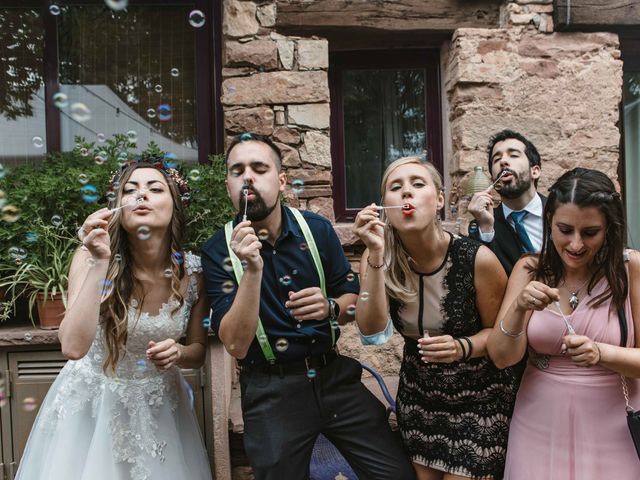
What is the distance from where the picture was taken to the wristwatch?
2.34 meters

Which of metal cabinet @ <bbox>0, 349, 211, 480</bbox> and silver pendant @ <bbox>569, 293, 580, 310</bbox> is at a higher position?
silver pendant @ <bbox>569, 293, 580, 310</bbox>

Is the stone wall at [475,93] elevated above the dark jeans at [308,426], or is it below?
above

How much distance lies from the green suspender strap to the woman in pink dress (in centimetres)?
71

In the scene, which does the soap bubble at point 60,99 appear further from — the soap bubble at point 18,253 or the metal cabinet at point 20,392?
the metal cabinet at point 20,392

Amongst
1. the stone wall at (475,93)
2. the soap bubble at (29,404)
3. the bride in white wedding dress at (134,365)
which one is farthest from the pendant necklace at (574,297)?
the soap bubble at (29,404)

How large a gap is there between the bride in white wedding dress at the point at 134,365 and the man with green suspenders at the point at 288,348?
8.9 inches

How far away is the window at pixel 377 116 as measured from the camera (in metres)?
4.46

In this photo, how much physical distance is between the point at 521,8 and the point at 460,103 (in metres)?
0.76

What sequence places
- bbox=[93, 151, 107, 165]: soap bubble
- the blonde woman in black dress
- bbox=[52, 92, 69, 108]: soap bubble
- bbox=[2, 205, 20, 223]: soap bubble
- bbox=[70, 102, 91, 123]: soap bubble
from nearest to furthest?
the blonde woman in black dress → bbox=[70, 102, 91, 123]: soap bubble → bbox=[52, 92, 69, 108]: soap bubble → bbox=[2, 205, 20, 223]: soap bubble → bbox=[93, 151, 107, 165]: soap bubble

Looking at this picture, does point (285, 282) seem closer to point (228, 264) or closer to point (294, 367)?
point (228, 264)

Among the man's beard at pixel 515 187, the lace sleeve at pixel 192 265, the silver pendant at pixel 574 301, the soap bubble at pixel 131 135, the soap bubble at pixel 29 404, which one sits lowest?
the soap bubble at pixel 29 404

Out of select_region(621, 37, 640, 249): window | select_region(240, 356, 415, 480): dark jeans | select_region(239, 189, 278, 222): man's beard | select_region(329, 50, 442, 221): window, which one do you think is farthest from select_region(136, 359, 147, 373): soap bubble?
select_region(621, 37, 640, 249): window

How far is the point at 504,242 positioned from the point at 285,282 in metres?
1.13

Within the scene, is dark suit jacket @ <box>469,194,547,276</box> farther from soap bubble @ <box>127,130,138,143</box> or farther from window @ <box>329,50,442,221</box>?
soap bubble @ <box>127,130,138,143</box>
